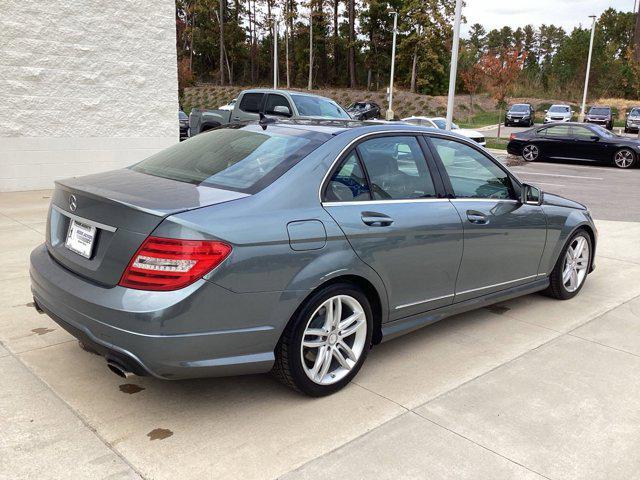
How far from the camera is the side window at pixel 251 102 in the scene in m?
13.2

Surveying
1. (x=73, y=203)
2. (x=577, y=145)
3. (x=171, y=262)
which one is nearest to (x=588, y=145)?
A: (x=577, y=145)

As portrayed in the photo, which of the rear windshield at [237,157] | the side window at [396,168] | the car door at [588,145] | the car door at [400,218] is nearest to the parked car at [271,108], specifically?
the rear windshield at [237,157]

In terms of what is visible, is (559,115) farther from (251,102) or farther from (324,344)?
(324,344)

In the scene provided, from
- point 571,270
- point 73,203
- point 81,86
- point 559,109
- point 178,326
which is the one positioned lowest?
point 571,270

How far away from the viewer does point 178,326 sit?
8.97ft

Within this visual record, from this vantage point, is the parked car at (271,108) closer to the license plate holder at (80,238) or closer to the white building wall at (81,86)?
the white building wall at (81,86)

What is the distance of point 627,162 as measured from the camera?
19500 millimetres

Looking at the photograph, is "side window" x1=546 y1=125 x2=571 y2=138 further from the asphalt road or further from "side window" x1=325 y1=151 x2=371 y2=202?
"side window" x1=325 y1=151 x2=371 y2=202

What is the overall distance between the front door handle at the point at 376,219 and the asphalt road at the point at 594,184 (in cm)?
777

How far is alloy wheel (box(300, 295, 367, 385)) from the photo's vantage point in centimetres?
327

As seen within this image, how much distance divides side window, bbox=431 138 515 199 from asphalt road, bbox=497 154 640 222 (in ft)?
20.8

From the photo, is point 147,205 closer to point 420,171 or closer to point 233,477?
point 233,477

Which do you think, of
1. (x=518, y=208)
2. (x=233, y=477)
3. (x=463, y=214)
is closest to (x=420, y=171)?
(x=463, y=214)

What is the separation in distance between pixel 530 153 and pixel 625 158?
310cm
